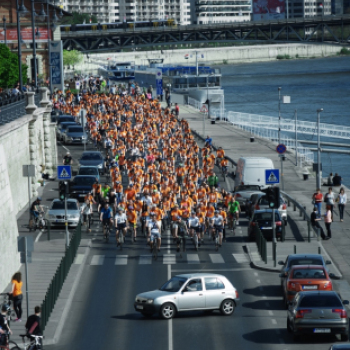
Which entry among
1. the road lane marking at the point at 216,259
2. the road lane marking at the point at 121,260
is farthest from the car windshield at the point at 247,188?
the road lane marking at the point at 121,260

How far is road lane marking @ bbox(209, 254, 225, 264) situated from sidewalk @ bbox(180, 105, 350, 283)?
2414 mm

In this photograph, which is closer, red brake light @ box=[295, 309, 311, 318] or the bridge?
red brake light @ box=[295, 309, 311, 318]

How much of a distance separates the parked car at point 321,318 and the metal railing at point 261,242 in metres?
10.7

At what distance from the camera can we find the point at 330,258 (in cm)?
3350

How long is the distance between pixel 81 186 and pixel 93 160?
8.04 metres

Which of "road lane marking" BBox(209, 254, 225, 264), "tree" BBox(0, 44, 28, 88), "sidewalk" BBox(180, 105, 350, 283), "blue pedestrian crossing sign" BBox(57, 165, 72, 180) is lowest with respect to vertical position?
"sidewalk" BBox(180, 105, 350, 283)

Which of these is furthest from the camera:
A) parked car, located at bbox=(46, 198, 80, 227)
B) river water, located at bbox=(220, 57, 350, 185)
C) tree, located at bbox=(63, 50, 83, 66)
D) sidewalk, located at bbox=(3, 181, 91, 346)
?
tree, located at bbox=(63, 50, 83, 66)

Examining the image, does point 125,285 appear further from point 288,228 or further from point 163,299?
point 288,228

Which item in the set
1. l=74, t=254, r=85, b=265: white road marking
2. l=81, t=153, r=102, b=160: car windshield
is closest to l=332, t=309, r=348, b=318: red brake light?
l=74, t=254, r=85, b=265: white road marking

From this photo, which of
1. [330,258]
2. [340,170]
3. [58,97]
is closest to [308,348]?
[330,258]

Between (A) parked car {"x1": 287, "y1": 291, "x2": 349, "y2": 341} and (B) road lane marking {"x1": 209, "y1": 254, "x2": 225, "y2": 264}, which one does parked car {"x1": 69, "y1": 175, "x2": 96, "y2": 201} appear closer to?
(B) road lane marking {"x1": 209, "y1": 254, "x2": 225, "y2": 264}

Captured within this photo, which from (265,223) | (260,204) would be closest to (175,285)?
(265,223)

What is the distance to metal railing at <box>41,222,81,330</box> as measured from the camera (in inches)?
949

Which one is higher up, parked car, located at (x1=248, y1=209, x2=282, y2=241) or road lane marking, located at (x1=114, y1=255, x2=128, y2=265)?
parked car, located at (x1=248, y1=209, x2=282, y2=241)
